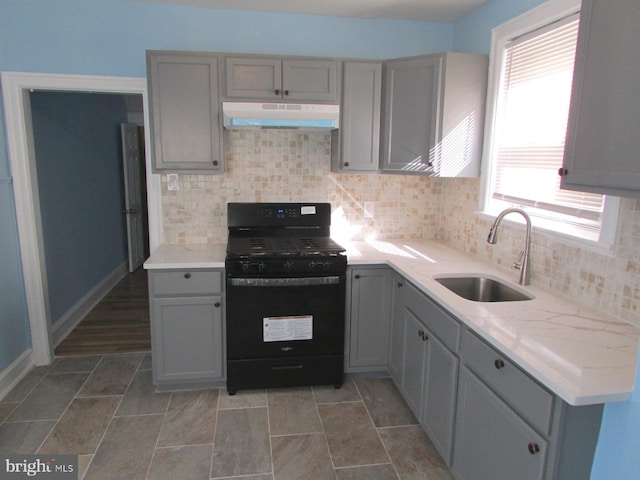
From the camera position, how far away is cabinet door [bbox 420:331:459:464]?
203 centimetres

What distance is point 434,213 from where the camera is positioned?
3502 millimetres

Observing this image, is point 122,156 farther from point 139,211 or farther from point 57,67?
point 57,67

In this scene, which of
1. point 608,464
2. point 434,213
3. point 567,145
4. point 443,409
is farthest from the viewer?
→ point 434,213

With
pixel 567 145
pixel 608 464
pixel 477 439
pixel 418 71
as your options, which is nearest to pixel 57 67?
pixel 418 71

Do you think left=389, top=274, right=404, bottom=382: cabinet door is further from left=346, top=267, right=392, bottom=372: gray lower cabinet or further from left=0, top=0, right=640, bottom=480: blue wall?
left=0, top=0, right=640, bottom=480: blue wall

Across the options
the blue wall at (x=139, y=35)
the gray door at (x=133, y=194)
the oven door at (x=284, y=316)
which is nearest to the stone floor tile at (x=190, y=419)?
the oven door at (x=284, y=316)

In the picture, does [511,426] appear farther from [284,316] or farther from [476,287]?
[284,316]

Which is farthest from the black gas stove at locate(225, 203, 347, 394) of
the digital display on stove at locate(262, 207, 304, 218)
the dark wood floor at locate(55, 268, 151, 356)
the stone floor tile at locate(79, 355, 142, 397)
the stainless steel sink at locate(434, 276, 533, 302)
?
the dark wood floor at locate(55, 268, 151, 356)

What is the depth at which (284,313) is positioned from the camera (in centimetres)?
279

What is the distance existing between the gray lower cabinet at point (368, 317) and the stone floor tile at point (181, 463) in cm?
112

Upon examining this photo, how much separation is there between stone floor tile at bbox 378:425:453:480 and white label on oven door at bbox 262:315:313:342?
0.75 metres

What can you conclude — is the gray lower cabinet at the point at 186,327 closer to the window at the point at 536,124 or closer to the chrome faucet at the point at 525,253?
the chrome faucet at the point at 525,253

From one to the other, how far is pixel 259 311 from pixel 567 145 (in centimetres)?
193

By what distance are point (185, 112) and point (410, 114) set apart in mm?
1480
